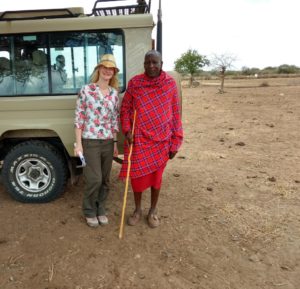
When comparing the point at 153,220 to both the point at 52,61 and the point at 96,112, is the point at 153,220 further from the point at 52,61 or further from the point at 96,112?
the point at 52,61

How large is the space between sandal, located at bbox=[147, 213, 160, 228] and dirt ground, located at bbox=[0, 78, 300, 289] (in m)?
0.07

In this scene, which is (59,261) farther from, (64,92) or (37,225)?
(64,92)

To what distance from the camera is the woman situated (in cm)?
364

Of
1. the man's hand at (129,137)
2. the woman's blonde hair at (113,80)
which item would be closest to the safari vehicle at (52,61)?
the woman's blonde hair at (113,80)

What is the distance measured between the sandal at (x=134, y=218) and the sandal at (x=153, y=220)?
11 centimetres

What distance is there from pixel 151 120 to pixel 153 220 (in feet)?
3.63

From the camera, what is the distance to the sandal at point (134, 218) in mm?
4016

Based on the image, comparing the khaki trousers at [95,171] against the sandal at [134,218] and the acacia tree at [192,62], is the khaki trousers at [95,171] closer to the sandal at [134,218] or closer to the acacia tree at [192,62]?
the sandal at [134,218]

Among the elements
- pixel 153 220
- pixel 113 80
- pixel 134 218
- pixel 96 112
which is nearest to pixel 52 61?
pixel 113 80

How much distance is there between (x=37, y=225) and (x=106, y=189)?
82cm

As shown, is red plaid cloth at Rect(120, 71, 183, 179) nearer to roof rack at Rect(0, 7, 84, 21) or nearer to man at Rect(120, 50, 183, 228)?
man at Rect(120, 50, 183, 228)

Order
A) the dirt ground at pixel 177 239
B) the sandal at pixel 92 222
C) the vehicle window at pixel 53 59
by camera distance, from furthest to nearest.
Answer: the vehicle window at pixel 53 59
the sandal at pixel 92 222
the dirt ground at pixel 177 239

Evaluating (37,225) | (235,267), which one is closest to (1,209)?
(37,225)

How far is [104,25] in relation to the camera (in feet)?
13.1
